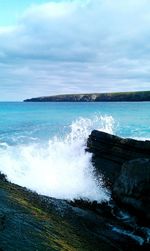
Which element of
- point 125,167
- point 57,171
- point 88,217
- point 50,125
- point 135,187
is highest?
point 125,167

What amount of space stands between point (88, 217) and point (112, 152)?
826 centimetres

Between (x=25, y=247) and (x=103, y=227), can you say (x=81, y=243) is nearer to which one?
(x=25, y=247)

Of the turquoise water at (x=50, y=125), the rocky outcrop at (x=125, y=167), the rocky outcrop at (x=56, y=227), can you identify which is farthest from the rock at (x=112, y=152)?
the turquoise water at (x=50, y=125)

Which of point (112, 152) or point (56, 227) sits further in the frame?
point (112, 152)

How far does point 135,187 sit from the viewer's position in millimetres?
15859

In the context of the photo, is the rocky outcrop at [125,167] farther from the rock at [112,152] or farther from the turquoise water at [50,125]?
the turquoise water at [50,125]

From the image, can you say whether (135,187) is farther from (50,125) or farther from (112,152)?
(50,125)

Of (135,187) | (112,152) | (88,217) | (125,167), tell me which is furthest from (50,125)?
(88,217)

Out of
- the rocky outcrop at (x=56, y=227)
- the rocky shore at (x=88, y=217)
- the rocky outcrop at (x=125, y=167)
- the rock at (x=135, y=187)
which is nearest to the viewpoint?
the rocky outcrop at (x=56, y=227)

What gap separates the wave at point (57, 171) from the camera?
766 inches

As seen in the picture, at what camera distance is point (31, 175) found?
22984 mm

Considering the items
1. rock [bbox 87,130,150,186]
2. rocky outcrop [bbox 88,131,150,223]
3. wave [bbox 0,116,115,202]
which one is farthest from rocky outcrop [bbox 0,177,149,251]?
rock [bbox 87,130,150,186]

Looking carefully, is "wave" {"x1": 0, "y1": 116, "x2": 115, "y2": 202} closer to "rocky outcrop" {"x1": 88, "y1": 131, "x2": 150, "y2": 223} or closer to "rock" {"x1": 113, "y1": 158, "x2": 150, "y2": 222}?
"rocky outcrop" {"x1": 88, "y1": 131, "x2": 150, "y2": 223}

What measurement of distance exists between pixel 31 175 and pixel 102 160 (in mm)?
4438
